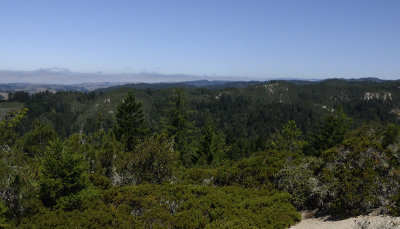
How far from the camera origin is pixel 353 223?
9266mm

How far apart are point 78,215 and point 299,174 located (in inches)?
402

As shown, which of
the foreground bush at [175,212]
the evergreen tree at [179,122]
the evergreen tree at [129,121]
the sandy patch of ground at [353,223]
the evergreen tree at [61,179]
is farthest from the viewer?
the evergreen tree at [179,122]

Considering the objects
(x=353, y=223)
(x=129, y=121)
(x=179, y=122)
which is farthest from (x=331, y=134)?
(x=353, y=223)

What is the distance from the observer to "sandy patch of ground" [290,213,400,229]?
812 centimetres

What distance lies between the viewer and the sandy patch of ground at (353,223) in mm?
8117

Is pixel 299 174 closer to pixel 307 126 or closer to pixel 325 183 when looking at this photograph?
pixel 325 183

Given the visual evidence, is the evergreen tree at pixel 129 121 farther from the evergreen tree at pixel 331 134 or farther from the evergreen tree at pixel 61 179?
the evergreen tree at pixel 331 134

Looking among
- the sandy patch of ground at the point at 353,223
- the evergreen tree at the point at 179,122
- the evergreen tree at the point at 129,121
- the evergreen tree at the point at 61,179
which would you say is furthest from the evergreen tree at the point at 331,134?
the evergreen tree at the point at 61,179

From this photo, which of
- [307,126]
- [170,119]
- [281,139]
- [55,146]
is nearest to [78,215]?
[55,146]

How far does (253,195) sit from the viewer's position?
41.4 ft

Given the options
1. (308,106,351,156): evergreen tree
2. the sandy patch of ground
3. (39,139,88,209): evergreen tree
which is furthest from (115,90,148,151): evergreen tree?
the sandy patch of ground

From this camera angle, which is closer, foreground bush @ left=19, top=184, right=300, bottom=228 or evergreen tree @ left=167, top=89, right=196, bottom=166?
foreground bush @ left=19, top=184, right=300, bottom=228

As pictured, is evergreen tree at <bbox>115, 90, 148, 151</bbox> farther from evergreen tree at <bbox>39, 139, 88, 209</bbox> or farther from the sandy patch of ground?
the sandy patch of ground

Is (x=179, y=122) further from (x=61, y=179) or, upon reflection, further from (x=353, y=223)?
(x=353, y=223)
